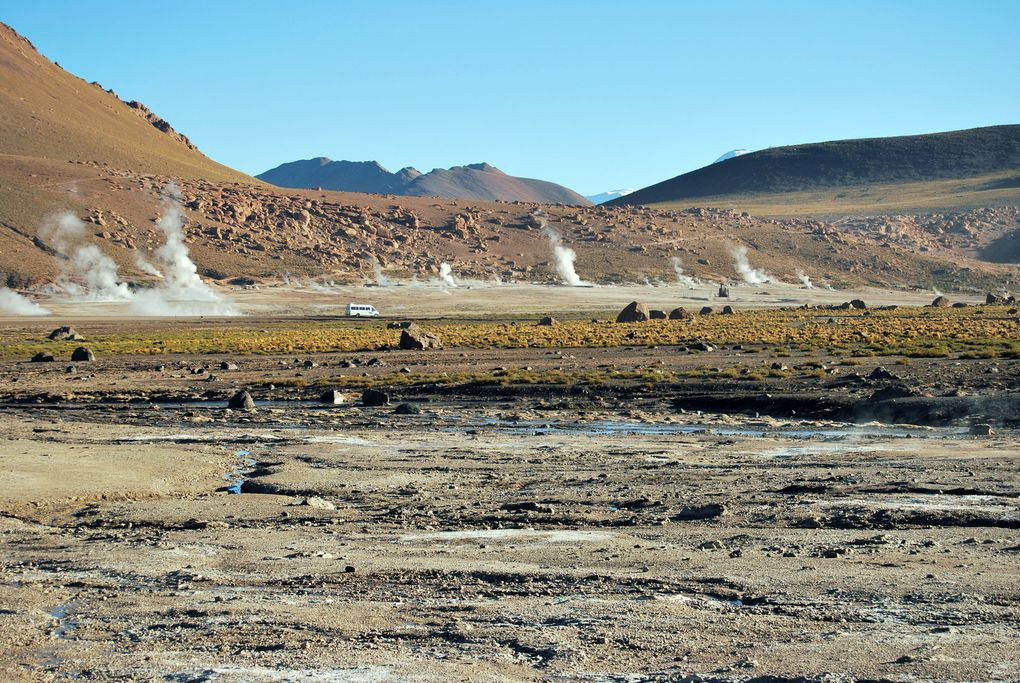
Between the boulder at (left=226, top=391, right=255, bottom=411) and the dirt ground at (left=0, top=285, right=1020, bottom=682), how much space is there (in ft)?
14.7

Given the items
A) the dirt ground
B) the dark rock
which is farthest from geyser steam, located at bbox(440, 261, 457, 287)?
the dark rock

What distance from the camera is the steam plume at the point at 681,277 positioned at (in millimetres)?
126812

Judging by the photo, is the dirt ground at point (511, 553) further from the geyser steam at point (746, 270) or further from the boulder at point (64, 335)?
the geyser steam at point (746, 270)

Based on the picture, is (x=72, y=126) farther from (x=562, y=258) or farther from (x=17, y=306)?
(x=17, y=306)

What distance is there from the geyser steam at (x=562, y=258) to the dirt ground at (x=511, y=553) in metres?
101

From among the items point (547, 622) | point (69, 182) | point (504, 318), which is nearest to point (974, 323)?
point (504, 318)

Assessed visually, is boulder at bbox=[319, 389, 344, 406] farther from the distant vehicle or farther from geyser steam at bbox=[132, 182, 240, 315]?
geyser steam at bbox=[132, 182, 240, 315]

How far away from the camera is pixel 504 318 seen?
84.7 meters

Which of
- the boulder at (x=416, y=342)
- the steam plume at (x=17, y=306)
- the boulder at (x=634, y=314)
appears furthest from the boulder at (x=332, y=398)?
the steam plume at (x=17, y=306)

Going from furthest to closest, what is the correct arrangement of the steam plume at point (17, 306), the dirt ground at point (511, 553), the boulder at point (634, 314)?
the steam plume at point (17, 306) → the boulder at point (634, 314) → the dirt ground at point (511, 553)

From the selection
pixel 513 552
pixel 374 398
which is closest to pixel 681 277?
pixel 374 398

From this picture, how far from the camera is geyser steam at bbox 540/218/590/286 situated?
127188 mm

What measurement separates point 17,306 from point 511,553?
84971 millimetres

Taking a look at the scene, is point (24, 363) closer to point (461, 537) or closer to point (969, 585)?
point (461, 537)
